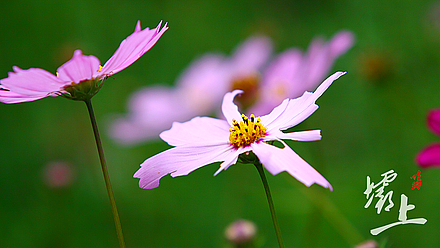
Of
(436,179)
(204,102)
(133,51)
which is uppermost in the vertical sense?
(204,102)

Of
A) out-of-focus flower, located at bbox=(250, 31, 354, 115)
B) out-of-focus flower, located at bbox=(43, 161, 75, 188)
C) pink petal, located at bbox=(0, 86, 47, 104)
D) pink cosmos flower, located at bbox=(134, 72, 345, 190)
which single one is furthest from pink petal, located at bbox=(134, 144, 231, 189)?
out-of-focus flower, located at bbox=(43, 161, 75, 188)

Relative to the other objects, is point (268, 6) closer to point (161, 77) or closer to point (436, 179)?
point (161, 77)

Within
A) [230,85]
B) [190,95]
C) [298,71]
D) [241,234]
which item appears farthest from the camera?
[190,95]

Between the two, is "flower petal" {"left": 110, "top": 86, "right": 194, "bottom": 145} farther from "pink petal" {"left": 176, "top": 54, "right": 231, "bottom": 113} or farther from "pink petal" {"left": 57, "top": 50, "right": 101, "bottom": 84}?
"pink petal" {"left": 57, "top": 50, "right": 101, "bottom": 84}

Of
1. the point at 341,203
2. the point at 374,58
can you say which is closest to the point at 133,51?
the point at 374,58

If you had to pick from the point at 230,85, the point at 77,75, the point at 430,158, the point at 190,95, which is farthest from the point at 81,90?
the point at 190,95

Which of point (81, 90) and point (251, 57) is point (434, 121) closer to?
point (81, 90)

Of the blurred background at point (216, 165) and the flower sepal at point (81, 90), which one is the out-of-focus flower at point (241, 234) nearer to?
the blurred background at point (216, 165)
